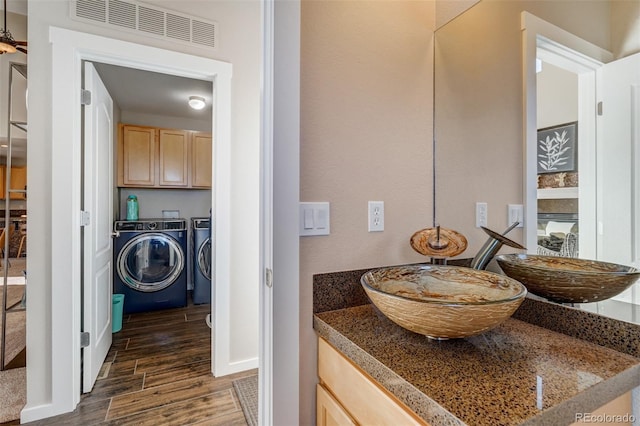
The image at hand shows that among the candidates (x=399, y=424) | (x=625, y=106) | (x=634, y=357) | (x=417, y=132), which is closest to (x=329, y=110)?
(x=417, y=132)

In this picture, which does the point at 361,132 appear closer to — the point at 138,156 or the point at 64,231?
the point at 64,231

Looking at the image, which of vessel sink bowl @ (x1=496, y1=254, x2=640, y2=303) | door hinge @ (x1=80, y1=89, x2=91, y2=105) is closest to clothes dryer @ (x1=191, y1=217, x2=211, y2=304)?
door hinge @ (x1=80, y1=89, x2=91, y2=105)

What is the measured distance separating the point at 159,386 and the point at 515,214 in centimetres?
231

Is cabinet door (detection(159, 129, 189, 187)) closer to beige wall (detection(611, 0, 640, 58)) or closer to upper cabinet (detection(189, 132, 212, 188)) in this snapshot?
upper cabinet (detection(189, 132, 212, 188))

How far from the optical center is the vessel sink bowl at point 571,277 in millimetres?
802

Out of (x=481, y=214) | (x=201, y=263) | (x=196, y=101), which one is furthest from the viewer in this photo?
(x=201, y=263)

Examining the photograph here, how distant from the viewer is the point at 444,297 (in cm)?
95

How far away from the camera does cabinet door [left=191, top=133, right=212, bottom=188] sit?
4.18 meters

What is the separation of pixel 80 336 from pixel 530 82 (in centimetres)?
263

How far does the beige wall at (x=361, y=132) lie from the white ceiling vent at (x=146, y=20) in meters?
1.46

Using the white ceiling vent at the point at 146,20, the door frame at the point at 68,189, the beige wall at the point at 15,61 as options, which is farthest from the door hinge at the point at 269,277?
the beige wall at the point at 15,61

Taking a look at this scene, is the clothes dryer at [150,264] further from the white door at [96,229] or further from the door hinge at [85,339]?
the door hinge at [85,339]

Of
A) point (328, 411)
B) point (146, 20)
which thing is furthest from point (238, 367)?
point (146, 20)

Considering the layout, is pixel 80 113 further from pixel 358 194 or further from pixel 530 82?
pixel 530 82
